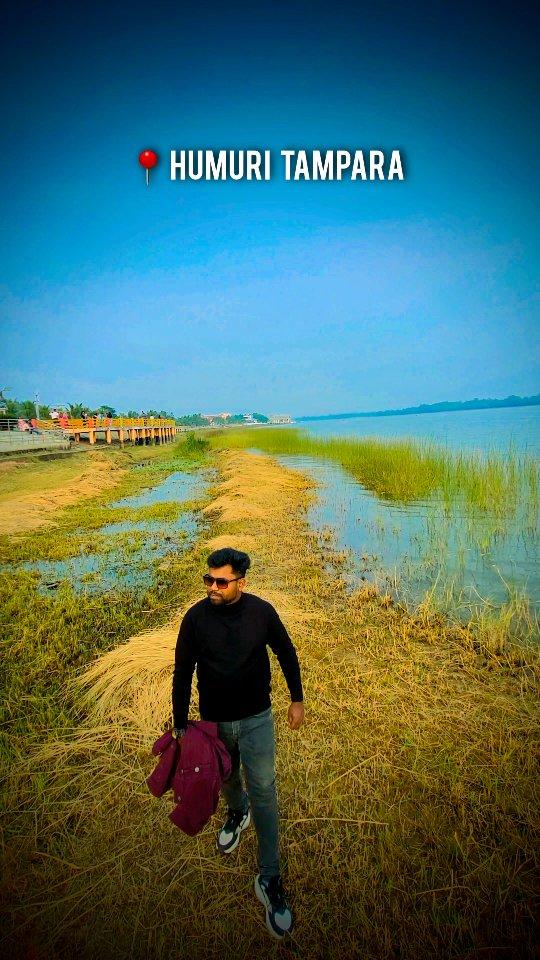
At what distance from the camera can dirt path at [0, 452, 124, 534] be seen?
11.7 meters

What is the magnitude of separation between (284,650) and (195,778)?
67 centimetres

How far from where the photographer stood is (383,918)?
2213 millimetres

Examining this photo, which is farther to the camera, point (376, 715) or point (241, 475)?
point (241, 475)

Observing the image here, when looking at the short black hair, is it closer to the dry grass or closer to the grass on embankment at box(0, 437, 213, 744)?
the dry grass

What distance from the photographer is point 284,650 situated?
2.28 metres

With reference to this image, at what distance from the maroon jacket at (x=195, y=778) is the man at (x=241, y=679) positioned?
4.4 inches

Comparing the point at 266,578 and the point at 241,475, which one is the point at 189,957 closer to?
the point at 266,578

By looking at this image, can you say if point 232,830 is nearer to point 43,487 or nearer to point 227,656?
point 227,656

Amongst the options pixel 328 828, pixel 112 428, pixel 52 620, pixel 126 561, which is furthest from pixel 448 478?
pixel 112 428

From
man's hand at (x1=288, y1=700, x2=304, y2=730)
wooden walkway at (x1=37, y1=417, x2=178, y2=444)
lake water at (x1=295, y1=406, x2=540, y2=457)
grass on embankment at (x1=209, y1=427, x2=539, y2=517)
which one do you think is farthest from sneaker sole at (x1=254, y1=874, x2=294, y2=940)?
wooden walkway at (x1=37, y1=417, x2=178, y2=444)

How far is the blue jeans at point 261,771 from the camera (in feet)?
7.10

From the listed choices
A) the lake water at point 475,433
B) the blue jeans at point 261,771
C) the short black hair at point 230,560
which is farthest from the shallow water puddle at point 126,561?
the lake water at point 475,433

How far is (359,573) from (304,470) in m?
15.6

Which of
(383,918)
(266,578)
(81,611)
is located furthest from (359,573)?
(383,918)
